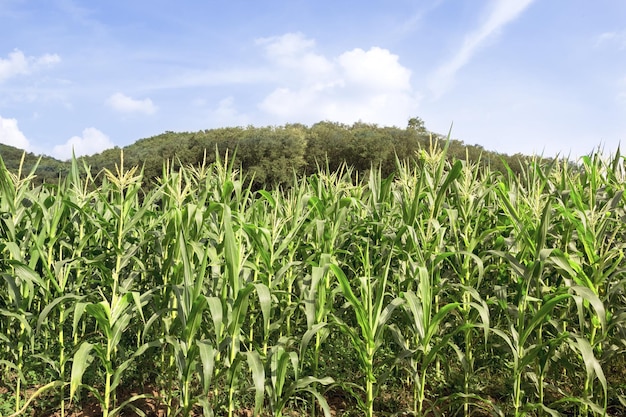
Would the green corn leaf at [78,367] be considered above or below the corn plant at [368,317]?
below

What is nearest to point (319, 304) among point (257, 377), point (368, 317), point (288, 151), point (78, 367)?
point (368, 317)

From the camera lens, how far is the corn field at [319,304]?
239 centimetres

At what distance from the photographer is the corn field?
239 cm

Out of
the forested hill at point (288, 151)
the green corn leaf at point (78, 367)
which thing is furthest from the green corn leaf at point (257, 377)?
the forested hill at point (288, 151)

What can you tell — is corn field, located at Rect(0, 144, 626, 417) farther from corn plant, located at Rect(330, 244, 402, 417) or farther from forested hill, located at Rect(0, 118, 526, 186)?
forested hill, located at Rect(0, 118, 526, 186)

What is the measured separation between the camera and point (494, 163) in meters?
24.3

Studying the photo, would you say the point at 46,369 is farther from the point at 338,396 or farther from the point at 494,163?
the point at 494,163

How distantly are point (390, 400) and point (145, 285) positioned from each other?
71.6 inches

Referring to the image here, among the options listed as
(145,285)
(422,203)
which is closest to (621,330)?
(422,203)

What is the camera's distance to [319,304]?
2.58m

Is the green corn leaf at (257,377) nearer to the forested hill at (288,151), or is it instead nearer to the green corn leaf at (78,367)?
the green corn leaf at (78,367)

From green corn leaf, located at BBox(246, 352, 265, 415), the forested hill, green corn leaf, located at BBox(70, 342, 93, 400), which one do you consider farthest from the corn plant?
the forested hill

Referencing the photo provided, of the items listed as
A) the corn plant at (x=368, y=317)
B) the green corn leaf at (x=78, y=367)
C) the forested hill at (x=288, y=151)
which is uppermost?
the forested hill at (x=288, y=151)

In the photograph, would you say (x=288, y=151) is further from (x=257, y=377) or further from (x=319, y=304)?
(x=257, y=377)
